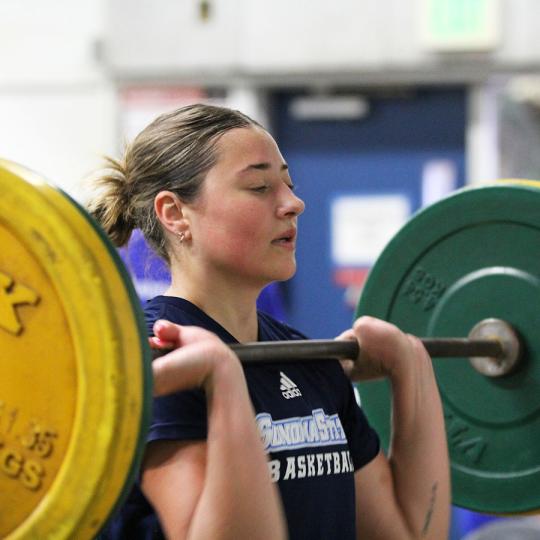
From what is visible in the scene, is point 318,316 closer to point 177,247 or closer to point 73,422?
point 177,247

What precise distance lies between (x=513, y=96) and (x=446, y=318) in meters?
2.63

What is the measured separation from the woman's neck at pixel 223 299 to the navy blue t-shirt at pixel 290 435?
0.07 ft

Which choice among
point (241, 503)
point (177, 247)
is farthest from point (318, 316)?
point (241, 503)

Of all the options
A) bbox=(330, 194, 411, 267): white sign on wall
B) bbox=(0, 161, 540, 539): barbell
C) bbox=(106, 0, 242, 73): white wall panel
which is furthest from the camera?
bbox=(330, 194, 411, 267): white sign on wall

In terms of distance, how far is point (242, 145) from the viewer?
1.51 m

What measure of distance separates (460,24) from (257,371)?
307 cm

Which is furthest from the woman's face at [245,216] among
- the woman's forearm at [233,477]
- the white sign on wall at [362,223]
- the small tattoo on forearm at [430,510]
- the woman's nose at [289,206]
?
the white sign on wall at [362,223]

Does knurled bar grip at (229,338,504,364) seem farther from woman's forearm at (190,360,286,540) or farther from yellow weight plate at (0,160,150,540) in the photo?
yellow weight plate at (0,160,150,540)

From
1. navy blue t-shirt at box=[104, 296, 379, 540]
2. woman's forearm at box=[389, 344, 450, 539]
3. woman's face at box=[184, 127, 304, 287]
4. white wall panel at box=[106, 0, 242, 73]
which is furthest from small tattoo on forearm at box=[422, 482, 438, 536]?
white wall panel at box=[106, 0, 242, 73]

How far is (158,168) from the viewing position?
155cm

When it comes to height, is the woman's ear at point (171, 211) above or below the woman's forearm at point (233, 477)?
above

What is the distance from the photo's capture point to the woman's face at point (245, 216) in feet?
4.81

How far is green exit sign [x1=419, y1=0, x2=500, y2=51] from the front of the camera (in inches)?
166

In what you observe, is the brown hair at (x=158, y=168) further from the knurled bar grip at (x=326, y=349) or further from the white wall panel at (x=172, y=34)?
the white wall panel at (x=172, y=34)
